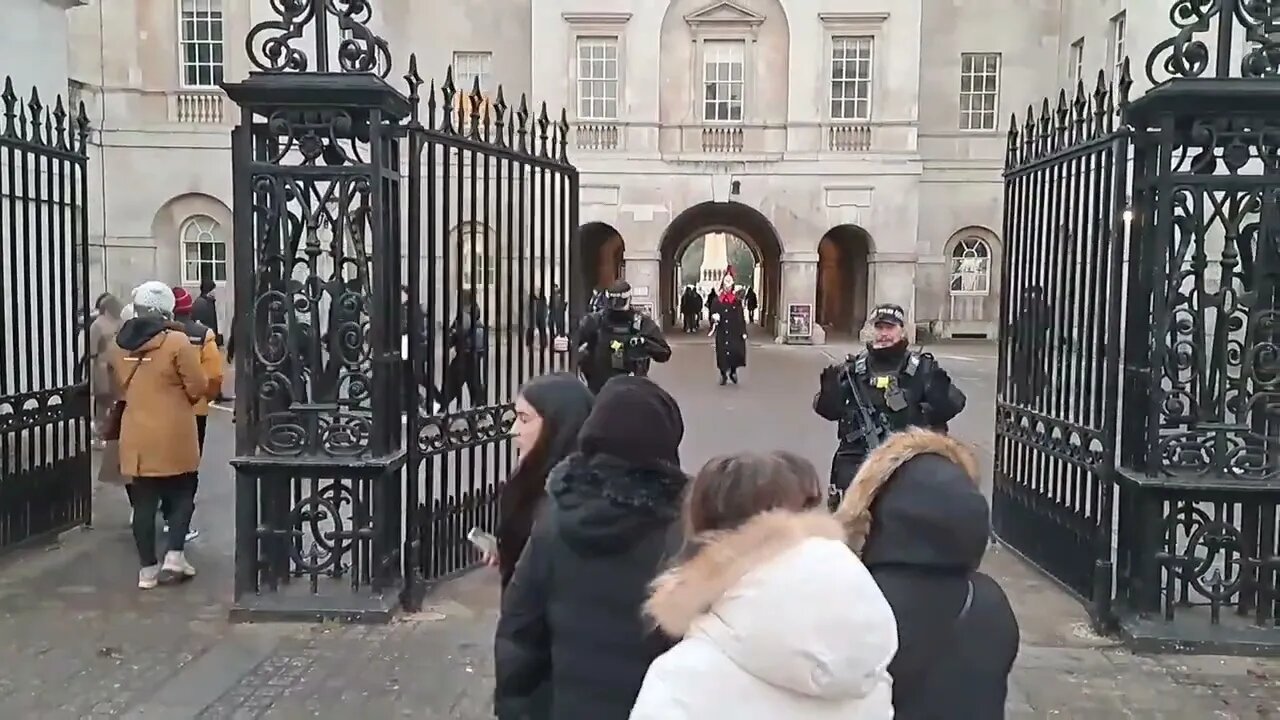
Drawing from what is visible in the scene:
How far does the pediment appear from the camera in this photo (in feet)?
91.2

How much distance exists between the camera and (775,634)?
1909 mm

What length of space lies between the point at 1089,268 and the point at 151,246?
998 inches

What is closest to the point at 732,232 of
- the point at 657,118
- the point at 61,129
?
the point at 657,118

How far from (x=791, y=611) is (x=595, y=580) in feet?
2.83

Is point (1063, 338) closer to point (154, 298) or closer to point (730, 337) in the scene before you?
point (154, 298)

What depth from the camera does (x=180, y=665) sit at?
17.7 ft

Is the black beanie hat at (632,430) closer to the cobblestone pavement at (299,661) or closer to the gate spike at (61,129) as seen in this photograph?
the cobblestone pavement at (299,661)

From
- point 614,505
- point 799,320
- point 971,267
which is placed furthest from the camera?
point 971,267

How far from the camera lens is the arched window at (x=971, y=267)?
3009 cm

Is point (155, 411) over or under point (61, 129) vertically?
under

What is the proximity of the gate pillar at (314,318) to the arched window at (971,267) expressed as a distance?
85.6 feet

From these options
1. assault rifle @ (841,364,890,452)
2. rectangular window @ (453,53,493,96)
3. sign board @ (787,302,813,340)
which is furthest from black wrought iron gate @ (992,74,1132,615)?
rectangular window @ (453,53,493,96)

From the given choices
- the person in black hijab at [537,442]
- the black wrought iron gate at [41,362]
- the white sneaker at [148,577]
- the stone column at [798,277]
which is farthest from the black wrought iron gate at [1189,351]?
the stone column at [798,277]

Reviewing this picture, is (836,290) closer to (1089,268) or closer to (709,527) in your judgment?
(1089,268)
